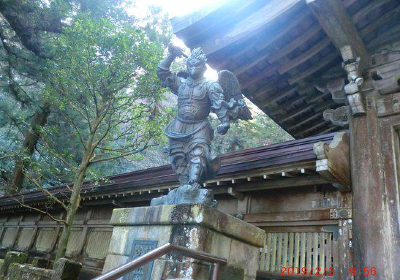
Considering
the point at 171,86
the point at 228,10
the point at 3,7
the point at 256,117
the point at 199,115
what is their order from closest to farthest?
the point at 199,115 → the point at 171,86 → the point at 228,10 → the point at 3,7 → the point at 256,117

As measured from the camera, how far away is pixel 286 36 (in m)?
6.05

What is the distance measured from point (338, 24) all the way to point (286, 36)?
113cm

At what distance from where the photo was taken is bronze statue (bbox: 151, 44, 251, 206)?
3781 mm

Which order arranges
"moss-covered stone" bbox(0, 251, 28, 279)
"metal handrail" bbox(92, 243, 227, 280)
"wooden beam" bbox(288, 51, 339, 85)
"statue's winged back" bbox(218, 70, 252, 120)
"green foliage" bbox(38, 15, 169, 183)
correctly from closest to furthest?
"metal handrail" bbox(92, 243, 227, 280) → "statue's winged back" bbox(218, 70, 252, 120) → "moss-covered stone" bbox(0, 251, 28, 279) → "wooden beam" bbox(288, 51, 339, 85) → "green foliage" bbox(38, 15, 169, 183)

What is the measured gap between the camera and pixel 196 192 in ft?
11.6

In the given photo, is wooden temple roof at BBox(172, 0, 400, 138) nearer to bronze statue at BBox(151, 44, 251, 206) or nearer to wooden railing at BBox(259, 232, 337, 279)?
bronze statue at BBox(151, 44, 251, 206)

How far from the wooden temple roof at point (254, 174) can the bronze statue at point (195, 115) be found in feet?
5.65

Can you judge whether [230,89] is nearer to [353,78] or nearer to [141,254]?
[141,254]

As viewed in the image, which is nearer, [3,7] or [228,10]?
[228,10]

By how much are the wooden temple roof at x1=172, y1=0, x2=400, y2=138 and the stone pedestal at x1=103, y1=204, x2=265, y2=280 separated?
357 cm

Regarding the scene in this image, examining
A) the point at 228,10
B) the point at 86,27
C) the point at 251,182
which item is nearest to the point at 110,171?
the point at 86,27

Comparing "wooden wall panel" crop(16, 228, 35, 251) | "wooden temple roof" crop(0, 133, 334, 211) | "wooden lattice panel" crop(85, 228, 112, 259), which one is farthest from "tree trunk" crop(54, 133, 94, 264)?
"wooden wall panel" crop(16, 228, 35, 251)

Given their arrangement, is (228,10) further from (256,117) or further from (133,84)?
(256,117)

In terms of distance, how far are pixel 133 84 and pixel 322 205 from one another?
5.39 metres
